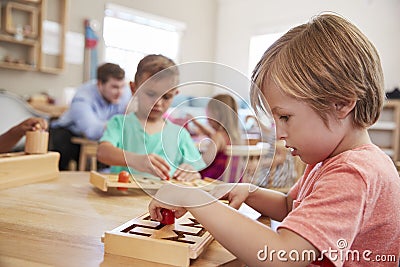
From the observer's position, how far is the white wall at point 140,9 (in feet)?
13.6

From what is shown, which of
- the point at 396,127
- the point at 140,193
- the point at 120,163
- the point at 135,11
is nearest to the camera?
the point at 140,193

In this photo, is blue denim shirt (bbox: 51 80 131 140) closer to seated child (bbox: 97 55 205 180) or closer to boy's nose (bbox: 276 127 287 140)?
seated child (bbox: 97 55 205 180)

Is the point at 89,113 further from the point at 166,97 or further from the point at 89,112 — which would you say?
the point at 166,97

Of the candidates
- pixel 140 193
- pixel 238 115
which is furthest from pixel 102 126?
pixel 238 115

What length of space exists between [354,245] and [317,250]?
0.38ft

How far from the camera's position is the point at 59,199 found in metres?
0.90

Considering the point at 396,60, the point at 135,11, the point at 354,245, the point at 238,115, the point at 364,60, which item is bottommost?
the point at 354,245

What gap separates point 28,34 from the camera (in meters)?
4.07

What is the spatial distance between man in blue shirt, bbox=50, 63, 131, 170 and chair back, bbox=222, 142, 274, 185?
2194mm

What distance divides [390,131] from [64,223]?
4283 mm

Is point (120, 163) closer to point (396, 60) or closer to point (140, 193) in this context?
point (140, 193)

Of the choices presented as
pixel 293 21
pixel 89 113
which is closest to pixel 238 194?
pixel 89 113

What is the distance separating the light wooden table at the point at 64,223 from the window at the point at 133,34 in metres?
3.69

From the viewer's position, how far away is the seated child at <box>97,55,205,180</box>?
709mm
